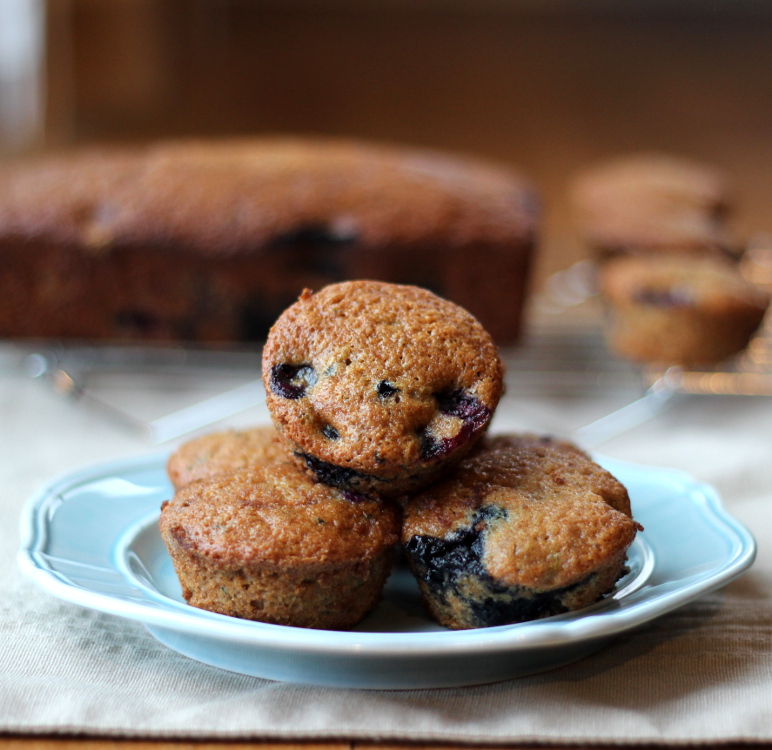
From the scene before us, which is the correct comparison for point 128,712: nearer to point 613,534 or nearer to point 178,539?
point 178,539

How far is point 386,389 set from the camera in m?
0.87

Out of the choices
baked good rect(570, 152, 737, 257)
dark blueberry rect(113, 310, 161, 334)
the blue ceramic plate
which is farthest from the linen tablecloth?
baked good rect(570, 152, 737, 257)

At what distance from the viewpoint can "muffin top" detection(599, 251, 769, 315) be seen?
172 centimetres

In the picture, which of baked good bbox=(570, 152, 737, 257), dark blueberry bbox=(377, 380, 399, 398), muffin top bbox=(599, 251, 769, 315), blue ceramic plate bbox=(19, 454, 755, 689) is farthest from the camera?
baked good bbox=(570, 152, 737, 257)

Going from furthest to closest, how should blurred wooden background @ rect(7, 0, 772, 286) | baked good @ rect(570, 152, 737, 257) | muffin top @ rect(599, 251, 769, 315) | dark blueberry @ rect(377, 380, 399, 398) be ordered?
blurred wooden background @ rect(7, 0, 772, 286)
baked good @ rect(570, 152, 737, 257)
muffin top @ rect(599, 251, 769, 315)
dark blueberry @ rect(377, 380, 399, 398)

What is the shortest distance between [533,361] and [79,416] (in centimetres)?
89

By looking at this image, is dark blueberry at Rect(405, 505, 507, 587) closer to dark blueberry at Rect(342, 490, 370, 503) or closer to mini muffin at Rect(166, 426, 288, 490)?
dark blueberry at Rect(342, 490, 370, 503)

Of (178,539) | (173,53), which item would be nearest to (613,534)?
(178,539)

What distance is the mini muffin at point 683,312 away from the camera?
5.64 feet

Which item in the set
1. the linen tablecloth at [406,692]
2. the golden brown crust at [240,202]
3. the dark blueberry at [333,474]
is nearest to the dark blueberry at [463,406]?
the dark blueberry at [333,474]

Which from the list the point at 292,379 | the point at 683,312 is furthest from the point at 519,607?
the point at 683,312

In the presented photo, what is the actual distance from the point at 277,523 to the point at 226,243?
3.33 feet

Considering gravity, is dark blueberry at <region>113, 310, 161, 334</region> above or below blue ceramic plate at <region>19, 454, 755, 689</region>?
below

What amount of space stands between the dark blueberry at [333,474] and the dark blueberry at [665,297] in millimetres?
1045
